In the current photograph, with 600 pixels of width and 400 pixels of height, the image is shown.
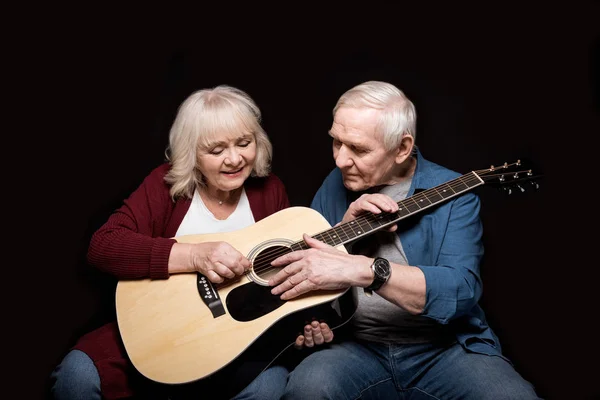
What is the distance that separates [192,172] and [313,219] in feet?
1.77

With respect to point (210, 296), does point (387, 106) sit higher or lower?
higher

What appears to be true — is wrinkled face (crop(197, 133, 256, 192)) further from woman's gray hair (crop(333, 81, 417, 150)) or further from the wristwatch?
the wristwatch

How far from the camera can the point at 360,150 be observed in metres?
2.25

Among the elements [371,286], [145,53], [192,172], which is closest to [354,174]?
[371,286]

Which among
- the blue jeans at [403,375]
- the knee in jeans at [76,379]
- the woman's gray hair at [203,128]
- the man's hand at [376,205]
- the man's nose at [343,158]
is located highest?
the woman's gray hair at [203,128]

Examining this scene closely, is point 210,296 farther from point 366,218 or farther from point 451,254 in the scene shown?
point 451,254

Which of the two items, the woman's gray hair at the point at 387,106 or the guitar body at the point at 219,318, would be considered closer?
the guitar body at the point at 219,318

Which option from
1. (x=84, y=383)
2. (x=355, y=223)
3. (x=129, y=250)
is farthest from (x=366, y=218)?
(x=84, y=383)

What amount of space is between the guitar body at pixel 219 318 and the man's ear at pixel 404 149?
39 cm

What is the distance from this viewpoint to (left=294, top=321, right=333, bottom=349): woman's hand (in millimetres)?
2174

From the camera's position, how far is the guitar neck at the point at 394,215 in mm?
2182

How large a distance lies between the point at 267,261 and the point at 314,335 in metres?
0.32

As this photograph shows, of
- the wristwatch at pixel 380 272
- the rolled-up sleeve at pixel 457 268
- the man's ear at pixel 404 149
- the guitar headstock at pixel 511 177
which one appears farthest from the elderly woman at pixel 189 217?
the guitar headstock at pixel 511 177

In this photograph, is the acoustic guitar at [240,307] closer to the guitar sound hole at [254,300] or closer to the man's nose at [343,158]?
the guitar sound hole at [254,300]
